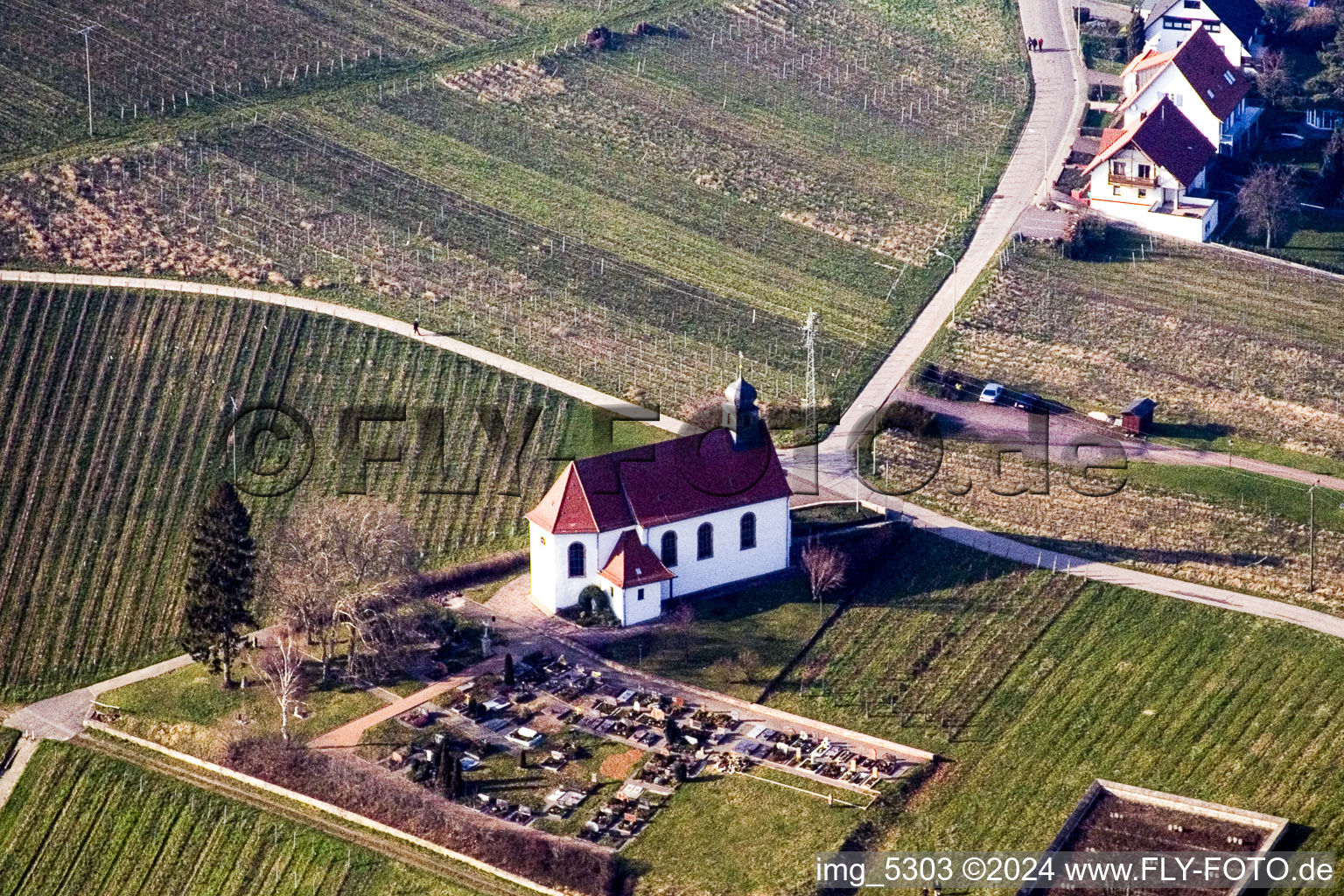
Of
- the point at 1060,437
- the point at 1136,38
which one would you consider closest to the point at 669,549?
the point at 1060,437

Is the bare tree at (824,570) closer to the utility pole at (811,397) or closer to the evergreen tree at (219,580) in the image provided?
the utility pole at (811,397)

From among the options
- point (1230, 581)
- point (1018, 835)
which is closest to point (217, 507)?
point (1018, 835)

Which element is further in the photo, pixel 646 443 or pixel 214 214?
pixel 214 214

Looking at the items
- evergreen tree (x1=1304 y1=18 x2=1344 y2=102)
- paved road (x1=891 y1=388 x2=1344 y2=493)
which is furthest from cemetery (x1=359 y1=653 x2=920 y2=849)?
evergreen tree (x1=1304 y1=18 x2=1344 y2=102)

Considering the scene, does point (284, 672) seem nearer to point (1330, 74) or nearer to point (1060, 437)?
point (1060, 437)

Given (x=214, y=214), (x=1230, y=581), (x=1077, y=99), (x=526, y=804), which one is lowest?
(x=526, y=804)

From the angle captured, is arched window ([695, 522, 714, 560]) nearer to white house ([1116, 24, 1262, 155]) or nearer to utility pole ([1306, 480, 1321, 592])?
utility pole ([1306, 480, 1321, 592])

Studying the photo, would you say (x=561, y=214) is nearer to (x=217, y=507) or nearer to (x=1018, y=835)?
(x=217, y=507)
